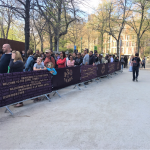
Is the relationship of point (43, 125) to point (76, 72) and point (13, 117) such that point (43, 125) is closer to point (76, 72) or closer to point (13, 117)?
point (13, 117)

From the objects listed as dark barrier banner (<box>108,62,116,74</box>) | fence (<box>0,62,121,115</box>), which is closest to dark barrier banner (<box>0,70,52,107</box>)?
fence (<box>0,62,121,115</box>)

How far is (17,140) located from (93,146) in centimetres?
154

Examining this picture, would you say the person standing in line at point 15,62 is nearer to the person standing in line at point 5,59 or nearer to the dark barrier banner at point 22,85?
the person standing in line at point 5,59

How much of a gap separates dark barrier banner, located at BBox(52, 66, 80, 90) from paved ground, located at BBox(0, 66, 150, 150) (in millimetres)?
1005

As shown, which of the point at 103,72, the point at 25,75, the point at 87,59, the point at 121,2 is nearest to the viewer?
the point at 25,75

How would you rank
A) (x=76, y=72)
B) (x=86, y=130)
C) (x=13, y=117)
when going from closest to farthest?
(x=86, y=130) < (x=13, y=117) < (x=76, y=72)

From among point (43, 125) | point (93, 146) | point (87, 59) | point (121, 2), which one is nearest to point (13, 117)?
point (43, 125)

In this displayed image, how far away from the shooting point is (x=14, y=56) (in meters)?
5.78

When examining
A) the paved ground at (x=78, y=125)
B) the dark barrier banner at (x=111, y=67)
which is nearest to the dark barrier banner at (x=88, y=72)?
the paved ground at (x=78, y=125)

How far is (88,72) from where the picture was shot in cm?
1045

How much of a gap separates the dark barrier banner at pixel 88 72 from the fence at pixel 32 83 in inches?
5.2

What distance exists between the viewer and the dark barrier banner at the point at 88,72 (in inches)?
385

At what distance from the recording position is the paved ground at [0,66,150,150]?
344 centimetres

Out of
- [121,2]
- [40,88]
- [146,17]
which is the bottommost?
[40,88]
